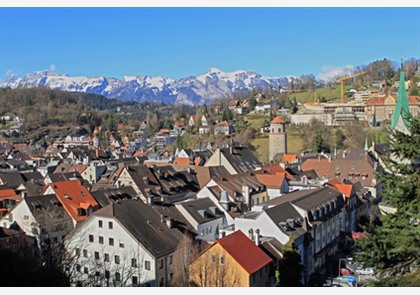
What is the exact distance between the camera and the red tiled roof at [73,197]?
2919 centimetres

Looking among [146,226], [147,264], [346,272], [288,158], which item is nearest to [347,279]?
[346,272]

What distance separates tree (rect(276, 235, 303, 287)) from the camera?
2025 centimetres

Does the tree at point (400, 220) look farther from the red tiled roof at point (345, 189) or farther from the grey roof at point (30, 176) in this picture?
the grey roof at point (30, 176)

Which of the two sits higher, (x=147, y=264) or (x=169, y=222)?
(x=169, y=222)

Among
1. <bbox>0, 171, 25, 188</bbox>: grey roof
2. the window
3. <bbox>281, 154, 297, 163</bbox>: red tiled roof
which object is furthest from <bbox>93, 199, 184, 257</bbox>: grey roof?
<bbox>281, 154, 297, 163</bbox>: red tiled roof

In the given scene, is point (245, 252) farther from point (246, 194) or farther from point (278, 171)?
point (278, 171)

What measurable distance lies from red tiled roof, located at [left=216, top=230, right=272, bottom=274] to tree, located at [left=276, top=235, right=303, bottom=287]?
673mm

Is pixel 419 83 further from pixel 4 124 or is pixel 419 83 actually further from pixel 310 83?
pixel 4 124

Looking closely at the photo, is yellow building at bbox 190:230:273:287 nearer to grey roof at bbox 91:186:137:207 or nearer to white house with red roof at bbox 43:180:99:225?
white house with red roof at bbox 43:180:99:225

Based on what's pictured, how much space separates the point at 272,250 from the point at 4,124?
4590 inches

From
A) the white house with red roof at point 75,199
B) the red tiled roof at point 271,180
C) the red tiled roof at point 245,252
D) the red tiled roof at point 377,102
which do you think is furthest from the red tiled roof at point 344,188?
the red tiled roof at point 377,102

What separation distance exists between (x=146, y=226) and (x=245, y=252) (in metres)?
5.68

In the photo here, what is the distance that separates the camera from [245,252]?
20.0 m

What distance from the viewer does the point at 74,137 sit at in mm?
115688
